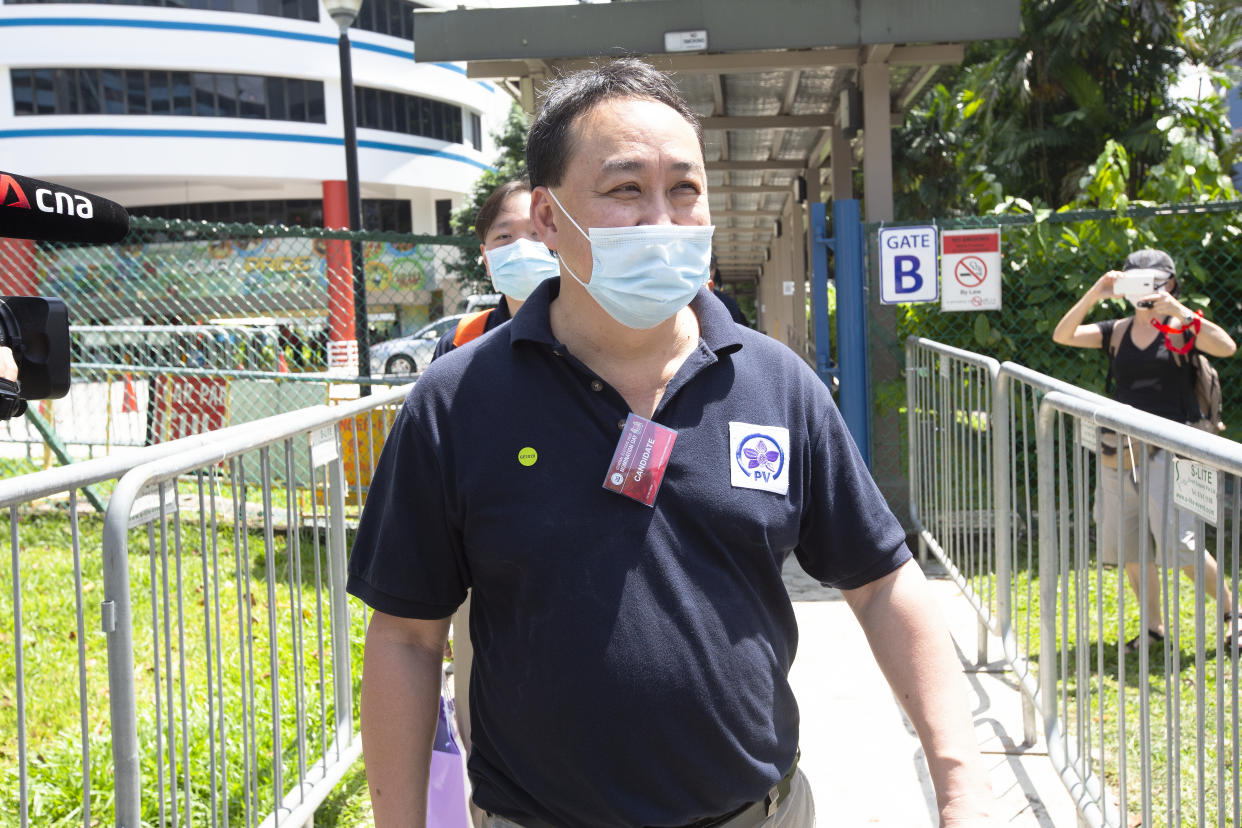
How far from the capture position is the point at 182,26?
32906 millimetres

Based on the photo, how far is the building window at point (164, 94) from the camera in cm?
3250

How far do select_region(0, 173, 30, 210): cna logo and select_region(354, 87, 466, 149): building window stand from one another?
116 feet

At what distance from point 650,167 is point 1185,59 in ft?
80.2

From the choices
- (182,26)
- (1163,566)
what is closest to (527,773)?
(1163,566)

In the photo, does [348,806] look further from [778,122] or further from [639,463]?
[778,122]

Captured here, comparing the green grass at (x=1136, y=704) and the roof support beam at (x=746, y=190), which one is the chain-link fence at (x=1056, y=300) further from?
the roof support beam at (x=746, y=190)

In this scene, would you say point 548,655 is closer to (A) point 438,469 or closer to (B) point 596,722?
(B) point 596,722

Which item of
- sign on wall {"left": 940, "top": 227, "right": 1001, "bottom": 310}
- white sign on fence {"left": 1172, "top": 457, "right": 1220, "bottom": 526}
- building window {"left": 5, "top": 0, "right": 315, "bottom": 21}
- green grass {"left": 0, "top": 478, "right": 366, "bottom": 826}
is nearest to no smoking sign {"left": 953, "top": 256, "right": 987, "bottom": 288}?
sign on wall {"left": 940, "top": 227, "right": 1001, "bottom": 310}

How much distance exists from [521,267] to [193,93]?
33041 millimetres

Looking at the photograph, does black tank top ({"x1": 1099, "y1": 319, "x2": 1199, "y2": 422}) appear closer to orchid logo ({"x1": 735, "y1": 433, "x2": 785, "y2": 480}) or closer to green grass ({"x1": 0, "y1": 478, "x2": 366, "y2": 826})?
green grass ({"x1": 0, "y1": 478, "x2": 366, "y2": 826})

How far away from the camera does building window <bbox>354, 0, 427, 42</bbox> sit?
3556cm

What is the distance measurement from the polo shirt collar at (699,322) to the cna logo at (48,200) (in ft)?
2.24

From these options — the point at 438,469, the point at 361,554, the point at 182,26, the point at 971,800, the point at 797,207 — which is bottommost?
the point at 971,800

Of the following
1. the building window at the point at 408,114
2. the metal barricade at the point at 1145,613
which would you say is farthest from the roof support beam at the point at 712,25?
the building window at the point at 408,114
